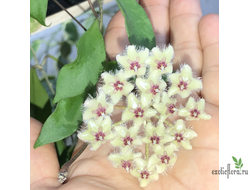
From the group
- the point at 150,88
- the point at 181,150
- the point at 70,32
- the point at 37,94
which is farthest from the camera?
the point at 70,32

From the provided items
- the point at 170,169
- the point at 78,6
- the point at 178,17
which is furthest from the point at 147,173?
the point at 78,6

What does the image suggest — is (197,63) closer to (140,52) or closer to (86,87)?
(140,52)

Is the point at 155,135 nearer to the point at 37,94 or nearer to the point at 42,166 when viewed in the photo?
the point at 42,166

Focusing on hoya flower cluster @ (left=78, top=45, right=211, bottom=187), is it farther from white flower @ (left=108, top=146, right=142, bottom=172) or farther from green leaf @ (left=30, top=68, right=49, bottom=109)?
green leaf @ (left=30, top=68, right=49, bottom=109)

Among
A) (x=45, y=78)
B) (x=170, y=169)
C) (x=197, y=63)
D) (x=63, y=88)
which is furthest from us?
(x=45, y=78)

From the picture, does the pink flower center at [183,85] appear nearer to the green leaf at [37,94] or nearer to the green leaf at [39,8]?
the green leaf at [39,8]

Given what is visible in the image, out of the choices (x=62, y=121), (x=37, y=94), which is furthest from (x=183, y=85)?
(x=37, y=94)
